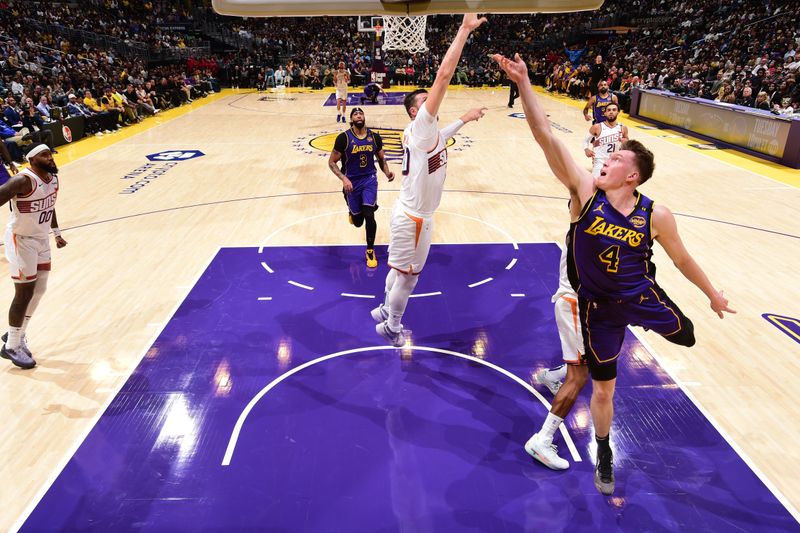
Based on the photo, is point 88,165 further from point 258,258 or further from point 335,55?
point 335,55

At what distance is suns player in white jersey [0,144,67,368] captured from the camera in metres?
4.62

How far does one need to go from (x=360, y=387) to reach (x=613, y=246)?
2461mm

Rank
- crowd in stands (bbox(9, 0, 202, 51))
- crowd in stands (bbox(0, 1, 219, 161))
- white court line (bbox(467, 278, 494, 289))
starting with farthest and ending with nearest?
1. crowd in stands (bbox(9, 0, 202, 51))
2. crowd in stands (bbox(0, 1, 219, 161))
3. white court line (bbox(467, 278, 494, 289))

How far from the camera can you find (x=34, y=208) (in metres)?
4.68

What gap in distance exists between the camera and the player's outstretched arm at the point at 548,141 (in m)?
3.05

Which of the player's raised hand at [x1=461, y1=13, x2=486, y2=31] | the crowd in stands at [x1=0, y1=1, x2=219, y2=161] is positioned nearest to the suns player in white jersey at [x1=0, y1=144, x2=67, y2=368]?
the player's raised hand at [x1=461, y1=13, x2=486, y2=31]

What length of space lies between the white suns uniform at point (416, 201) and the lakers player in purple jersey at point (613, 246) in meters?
1.44

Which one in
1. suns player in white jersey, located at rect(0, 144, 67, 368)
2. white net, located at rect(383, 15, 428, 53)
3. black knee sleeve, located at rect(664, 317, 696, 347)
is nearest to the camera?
black knee sleeve, located at rect(664, 317, 696, 347)

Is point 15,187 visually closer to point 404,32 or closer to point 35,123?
point 35,123

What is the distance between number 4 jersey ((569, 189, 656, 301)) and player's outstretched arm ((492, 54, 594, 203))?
0.10 metres

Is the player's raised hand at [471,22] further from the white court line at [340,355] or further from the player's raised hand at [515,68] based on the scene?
the white court line at [340,355]

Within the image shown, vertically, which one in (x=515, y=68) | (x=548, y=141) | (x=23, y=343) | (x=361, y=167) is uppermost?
(x=515, y=68)

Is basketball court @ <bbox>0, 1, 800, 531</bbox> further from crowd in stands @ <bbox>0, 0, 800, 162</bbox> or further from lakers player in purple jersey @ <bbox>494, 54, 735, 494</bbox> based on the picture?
crowd in stands @ <bbox>0, 0, 800, 162</bbox>

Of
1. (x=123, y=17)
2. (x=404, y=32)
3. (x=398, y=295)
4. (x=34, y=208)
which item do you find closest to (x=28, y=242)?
(x=34, y=208)
